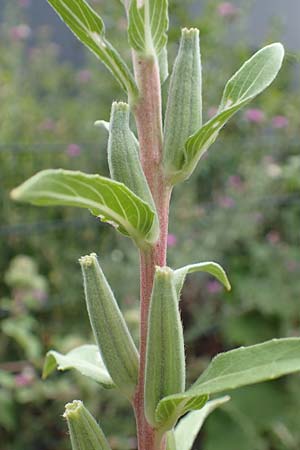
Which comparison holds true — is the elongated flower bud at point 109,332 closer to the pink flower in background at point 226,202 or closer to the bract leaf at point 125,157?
the bract leaf at point 125,157

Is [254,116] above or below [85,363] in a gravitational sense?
above

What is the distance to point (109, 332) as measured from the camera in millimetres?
539

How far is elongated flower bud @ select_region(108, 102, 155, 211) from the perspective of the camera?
52 centimetres

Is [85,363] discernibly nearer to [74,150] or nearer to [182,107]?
[182,107]

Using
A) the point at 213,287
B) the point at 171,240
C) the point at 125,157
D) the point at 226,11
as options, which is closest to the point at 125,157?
the point at 125,157

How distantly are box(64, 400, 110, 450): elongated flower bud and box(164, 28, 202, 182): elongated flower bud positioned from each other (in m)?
0.21

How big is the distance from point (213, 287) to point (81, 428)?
2.20 meters

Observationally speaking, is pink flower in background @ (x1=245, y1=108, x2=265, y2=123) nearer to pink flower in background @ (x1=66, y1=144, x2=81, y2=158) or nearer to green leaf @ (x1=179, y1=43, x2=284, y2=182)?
pink flower in background @ (x1=66, y1=144, x2=81, y2=158)

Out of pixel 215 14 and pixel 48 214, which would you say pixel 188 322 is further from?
pixel 215 14

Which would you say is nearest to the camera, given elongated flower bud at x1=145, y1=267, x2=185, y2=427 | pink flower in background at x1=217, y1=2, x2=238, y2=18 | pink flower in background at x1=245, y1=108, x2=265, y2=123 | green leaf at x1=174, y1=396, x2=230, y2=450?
elongated flower bud at x1=145, y1=267, x2=185, y2=427

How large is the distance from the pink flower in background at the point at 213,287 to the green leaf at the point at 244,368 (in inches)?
85.8

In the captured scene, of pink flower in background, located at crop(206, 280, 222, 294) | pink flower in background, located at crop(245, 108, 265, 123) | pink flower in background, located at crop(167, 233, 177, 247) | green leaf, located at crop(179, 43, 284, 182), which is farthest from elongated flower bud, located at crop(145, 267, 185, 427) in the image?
pink flower in background, located at crop(245, 108, 265, 123)

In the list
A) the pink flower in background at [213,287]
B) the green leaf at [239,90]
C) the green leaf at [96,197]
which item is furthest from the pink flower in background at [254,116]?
the green leaf at [96,197]

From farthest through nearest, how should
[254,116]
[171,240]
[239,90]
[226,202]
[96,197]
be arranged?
1. [254,116]
2. [226,202]
3. [171,240]
4. [239,90]
5. [96,197]
